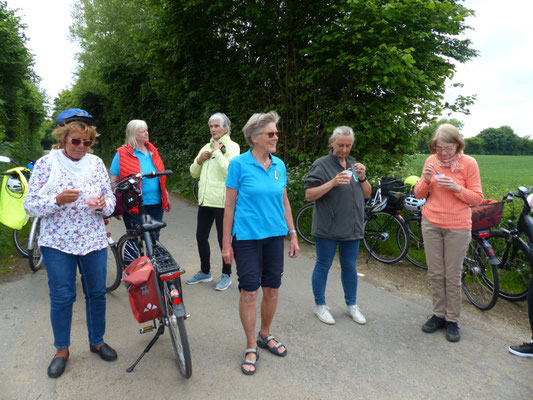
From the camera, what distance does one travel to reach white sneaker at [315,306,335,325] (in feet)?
11.6

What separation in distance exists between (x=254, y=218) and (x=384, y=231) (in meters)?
3.38

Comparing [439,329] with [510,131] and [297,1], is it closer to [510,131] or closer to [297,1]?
[297,1]

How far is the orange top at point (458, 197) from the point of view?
10.5ft

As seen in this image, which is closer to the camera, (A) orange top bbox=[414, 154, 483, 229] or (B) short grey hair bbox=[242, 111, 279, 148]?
(B) short grey hair bbox=[242, 111, 279, 148]

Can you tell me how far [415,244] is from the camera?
18.1 ft

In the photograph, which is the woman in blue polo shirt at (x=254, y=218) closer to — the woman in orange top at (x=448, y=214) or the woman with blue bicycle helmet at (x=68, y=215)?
the woman with blue bicycle helmet at (x=68, y=215)

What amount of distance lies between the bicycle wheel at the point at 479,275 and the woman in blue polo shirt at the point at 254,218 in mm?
2566

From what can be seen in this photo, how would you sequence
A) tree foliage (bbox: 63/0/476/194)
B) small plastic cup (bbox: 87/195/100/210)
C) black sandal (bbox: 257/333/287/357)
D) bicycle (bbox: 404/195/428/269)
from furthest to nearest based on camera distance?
tree foliage (bbox: 63/0/476/194), bicycle (bbox: 404/195/428/269), black sandal (bbox: 257/333/287/357), small plastic cup (bbox: 87/195/100/210)

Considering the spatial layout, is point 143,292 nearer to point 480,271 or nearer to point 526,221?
point 480,271

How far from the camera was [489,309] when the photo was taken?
12.7 feet

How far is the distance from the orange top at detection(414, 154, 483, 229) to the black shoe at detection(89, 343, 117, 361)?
305 centimetres

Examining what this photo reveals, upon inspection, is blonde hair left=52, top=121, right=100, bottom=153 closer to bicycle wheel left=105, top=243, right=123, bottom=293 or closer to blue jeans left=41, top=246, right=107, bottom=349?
blue jeans left=41, top=246, right=107, bottom=349

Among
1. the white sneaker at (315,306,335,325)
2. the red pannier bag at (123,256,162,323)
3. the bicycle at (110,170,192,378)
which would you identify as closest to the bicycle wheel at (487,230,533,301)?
the white sneaker at (315,306,335,325)

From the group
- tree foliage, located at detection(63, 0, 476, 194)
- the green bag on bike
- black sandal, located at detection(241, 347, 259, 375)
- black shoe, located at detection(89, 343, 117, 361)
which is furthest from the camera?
tree foliage, located at detection(63, 0, 476, 194)
